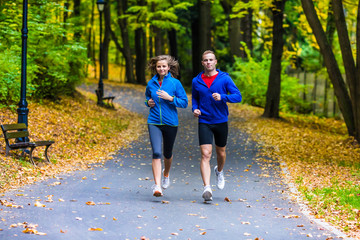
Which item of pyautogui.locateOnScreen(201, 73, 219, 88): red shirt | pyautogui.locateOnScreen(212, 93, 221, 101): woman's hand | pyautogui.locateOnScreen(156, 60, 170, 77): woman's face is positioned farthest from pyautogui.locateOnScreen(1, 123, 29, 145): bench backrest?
pyautogui.locateOnScreen(212, 93, 221, 101): woman's hand

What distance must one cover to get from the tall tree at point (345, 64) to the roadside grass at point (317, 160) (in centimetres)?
85

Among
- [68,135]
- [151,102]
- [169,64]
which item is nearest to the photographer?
[151,102]

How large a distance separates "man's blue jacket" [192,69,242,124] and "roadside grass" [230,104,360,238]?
196 centimetres

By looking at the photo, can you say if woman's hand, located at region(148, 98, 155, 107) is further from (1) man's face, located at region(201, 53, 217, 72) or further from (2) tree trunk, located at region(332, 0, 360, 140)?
(2) tree trunk, located at region(332, 0, 360, 140)

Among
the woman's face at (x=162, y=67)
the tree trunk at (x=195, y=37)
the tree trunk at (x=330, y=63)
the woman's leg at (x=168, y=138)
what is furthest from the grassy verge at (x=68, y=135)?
the tree trunk at (x=195, y=37)

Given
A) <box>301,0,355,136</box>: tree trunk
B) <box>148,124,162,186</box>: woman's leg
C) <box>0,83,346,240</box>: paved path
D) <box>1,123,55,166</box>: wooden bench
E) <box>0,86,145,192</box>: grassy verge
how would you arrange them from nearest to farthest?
<box>0,83,346,240</box>: paved path → <box>148,124,162,186</box>: woman's leg → <box>0,86,145,192</box>: grassy verge → <box>1,123,55,166</box>: wooden bench → <box>301,0,355,136</box>: tree trunk

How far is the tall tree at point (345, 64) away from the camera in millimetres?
15016

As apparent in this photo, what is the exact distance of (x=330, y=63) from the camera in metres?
16.0

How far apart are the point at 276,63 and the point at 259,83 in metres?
4.98

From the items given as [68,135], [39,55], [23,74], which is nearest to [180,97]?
[23,74]

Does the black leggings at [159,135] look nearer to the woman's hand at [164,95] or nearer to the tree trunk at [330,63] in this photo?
the woman's hand at [164,95]

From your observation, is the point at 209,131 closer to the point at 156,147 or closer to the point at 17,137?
the point at 156,147

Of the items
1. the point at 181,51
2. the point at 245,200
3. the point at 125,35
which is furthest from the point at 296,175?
the point at 181,51

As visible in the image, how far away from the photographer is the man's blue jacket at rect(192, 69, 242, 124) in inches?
308
